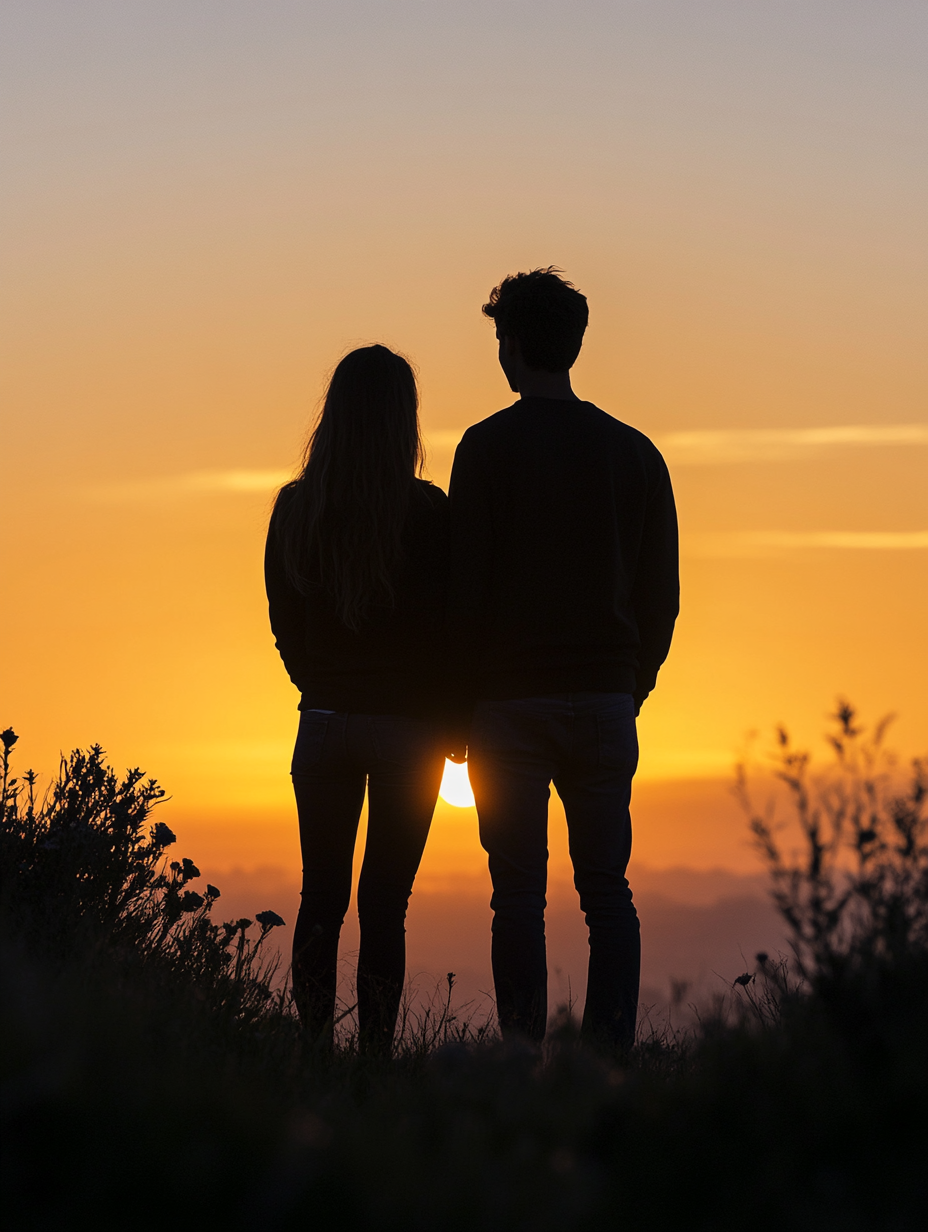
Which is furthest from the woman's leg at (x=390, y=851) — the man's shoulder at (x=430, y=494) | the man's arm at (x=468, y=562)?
the man's shoulder at (x=430, y=494)

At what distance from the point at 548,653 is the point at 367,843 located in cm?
101

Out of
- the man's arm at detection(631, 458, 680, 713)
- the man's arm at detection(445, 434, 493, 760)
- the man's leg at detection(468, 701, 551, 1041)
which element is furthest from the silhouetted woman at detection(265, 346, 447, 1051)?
the man's arm at detection(631, 458, 680, 713)

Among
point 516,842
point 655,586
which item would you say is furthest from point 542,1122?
point 655,586

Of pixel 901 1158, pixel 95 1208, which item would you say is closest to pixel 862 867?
pixel 901 1158

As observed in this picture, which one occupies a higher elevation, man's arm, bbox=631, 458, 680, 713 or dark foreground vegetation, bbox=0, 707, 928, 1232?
man's arm, bbox=631, 458, 680, 713

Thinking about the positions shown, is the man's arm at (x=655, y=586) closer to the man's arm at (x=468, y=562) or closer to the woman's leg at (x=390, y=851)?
the man's arm at (x=468, y=562)

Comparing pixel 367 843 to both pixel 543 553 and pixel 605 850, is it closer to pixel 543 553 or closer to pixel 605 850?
pixel 605 850

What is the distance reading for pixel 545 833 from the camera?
15.0 ft

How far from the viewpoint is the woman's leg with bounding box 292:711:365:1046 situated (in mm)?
4648

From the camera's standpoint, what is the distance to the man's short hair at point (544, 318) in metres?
4.74

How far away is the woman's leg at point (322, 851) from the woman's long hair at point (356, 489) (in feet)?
1.54

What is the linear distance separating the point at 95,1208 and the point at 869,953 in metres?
1.74

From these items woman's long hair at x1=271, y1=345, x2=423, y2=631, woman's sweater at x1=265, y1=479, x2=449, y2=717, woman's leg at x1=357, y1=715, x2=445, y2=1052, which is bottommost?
woman's leg at x1=357, y1=715, x2=445, y2=1052

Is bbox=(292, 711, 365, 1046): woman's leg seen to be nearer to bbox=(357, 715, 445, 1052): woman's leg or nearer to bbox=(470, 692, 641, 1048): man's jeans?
bbox=(357, 715, 445, 1052): woman's leg
